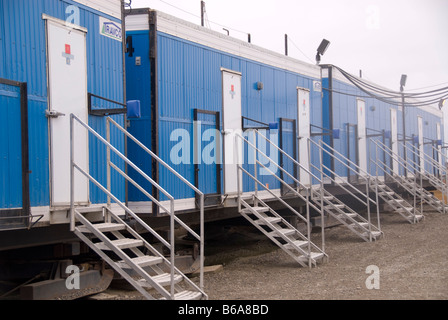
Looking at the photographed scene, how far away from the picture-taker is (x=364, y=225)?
12.6m

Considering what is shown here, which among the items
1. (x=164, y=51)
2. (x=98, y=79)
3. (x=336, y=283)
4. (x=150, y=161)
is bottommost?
(x=336, y=283)

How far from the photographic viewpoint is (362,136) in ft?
56.2

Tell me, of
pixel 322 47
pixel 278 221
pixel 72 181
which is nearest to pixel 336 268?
pixel 278 221

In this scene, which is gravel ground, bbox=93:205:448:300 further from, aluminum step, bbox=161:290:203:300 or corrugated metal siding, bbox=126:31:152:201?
corrugated metal siding, bbox=126:31:152:201

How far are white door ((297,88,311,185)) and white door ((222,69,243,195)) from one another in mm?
2808

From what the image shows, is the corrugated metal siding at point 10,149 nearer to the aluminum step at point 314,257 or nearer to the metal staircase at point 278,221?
the metal staircase at point 278,221

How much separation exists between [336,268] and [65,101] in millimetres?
5160

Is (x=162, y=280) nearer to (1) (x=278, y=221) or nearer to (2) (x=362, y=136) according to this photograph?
(1) (x=278, y=221)

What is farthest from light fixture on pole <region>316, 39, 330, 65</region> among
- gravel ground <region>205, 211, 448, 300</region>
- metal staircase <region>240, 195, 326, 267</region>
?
metal staircase <region>240, 195, 326, 267</region>

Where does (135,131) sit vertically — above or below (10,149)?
above

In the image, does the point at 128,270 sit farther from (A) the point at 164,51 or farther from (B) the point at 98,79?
(A) the point at 164,51

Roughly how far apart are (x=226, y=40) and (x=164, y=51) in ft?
6.71

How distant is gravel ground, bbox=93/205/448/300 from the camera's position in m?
7.59
